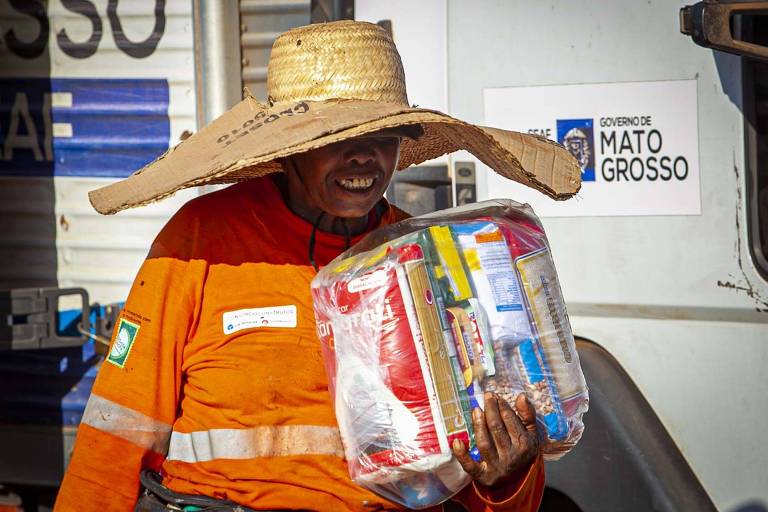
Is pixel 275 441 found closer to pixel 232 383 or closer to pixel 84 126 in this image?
pixel 232 383

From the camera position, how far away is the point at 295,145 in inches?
73.0

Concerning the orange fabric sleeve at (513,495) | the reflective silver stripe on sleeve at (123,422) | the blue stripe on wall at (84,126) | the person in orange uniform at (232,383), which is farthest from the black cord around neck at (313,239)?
the blue stripe on wall at (84,126)

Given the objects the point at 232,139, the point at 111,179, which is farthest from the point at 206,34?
the point at 232,139

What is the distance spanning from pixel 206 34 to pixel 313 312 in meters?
1.59

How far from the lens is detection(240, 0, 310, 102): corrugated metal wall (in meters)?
3.36

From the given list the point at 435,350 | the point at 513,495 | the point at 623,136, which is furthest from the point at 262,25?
the point at 513,495

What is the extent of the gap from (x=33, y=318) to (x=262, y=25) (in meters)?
1.31

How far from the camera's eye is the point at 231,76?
333 centimetres

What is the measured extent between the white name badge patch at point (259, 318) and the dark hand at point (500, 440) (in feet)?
1.58

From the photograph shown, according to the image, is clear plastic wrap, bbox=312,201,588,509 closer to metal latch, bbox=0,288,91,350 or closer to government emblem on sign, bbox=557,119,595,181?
government emblem on sign, bbox=557,119,595,181

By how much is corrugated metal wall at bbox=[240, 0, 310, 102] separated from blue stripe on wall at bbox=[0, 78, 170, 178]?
341 mm

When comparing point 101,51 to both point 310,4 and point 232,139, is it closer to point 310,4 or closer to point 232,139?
point 310,4

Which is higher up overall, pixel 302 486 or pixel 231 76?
pixel 231 76

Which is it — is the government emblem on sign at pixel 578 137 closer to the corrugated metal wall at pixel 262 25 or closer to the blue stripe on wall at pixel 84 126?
the corrugated metal wall at pixel 262 25
